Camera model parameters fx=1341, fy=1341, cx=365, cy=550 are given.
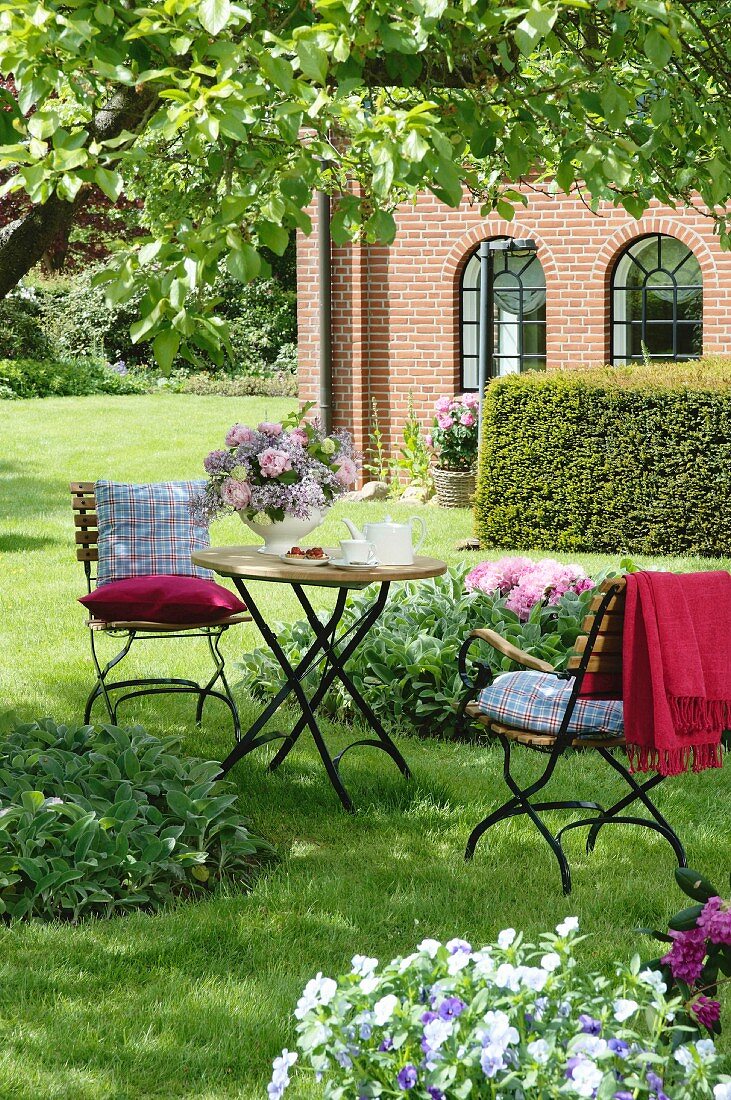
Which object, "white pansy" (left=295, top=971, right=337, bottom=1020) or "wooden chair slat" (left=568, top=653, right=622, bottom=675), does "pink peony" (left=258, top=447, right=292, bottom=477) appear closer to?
"wooden chair slat" (left=568, top=653, right=622, bottom=675)

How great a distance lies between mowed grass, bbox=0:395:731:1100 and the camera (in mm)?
3178

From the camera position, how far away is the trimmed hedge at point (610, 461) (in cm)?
1002

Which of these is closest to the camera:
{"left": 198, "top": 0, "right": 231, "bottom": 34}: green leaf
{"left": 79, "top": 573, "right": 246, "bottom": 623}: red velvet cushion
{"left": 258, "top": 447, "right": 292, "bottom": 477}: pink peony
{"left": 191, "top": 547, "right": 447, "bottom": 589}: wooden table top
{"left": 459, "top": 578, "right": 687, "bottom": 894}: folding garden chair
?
{"left": 198, "top": 0, "right": 231, "bottom": 34}: green leaf

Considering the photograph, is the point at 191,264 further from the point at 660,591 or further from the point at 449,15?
the point at 660,591


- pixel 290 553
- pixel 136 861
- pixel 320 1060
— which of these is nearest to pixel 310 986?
pixel 320 1060

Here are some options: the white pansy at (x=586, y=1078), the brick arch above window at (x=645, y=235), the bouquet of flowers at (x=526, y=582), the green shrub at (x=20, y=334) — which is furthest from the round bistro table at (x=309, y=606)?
the green shrub at (x=20, y=334)

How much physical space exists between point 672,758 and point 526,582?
277 centimetres

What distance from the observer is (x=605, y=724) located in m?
4.22

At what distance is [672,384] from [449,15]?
7.52 metres

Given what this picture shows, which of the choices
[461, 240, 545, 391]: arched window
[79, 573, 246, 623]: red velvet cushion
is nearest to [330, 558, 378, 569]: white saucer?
[79, 573, 246, 623]: red velvet cushion

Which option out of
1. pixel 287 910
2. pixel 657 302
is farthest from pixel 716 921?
pixel 657 302

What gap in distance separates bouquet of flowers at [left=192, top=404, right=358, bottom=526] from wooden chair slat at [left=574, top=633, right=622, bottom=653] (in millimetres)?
1396

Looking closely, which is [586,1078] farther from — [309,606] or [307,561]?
[309,606]

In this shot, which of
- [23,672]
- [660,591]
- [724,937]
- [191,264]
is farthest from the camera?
[23,672]
